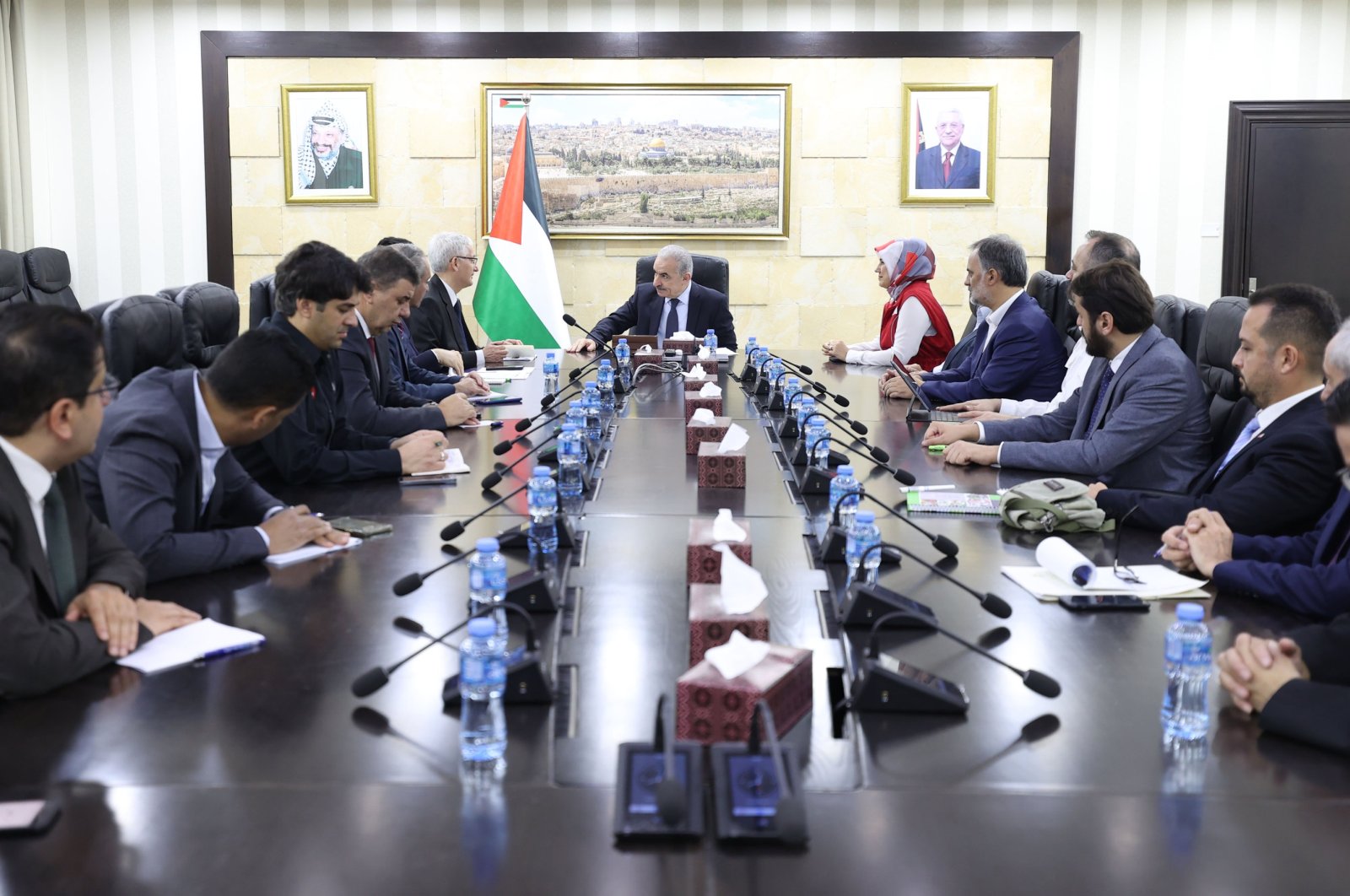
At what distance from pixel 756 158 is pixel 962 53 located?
1383mm

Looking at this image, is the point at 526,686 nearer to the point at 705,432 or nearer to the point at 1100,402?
the point at 705,432

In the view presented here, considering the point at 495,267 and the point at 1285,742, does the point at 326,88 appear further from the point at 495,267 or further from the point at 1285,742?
the point at 1285,742

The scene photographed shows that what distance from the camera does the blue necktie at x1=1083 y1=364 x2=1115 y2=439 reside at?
3.49 metres

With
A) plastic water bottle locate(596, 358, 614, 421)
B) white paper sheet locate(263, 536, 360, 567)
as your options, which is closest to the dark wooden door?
plastic water bottle locate(596, 358, 614, 421)

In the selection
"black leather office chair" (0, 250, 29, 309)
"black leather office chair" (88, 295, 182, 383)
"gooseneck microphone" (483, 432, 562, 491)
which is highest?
"black leather office chair" (0, 250, 29, 309)

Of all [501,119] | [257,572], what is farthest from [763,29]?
[257,572]

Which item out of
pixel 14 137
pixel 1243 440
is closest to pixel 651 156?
pixel 14 137

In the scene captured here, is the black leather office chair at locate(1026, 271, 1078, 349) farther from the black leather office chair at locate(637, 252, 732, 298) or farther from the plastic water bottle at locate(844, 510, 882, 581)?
the plastic water bottle at locate(844, 510, 882, 581)

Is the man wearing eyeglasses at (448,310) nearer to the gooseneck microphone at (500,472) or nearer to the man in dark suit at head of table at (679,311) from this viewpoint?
the man in dark suit at head of table at (679,311)

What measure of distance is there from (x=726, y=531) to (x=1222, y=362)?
2065 mm

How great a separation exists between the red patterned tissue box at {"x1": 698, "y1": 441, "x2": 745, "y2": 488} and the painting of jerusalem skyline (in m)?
5.03

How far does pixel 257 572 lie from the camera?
2.30 metres

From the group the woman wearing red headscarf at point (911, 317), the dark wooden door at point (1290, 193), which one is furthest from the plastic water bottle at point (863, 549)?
the dark wooden door at point (1290, 193)

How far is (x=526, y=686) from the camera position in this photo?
1.66 metres
